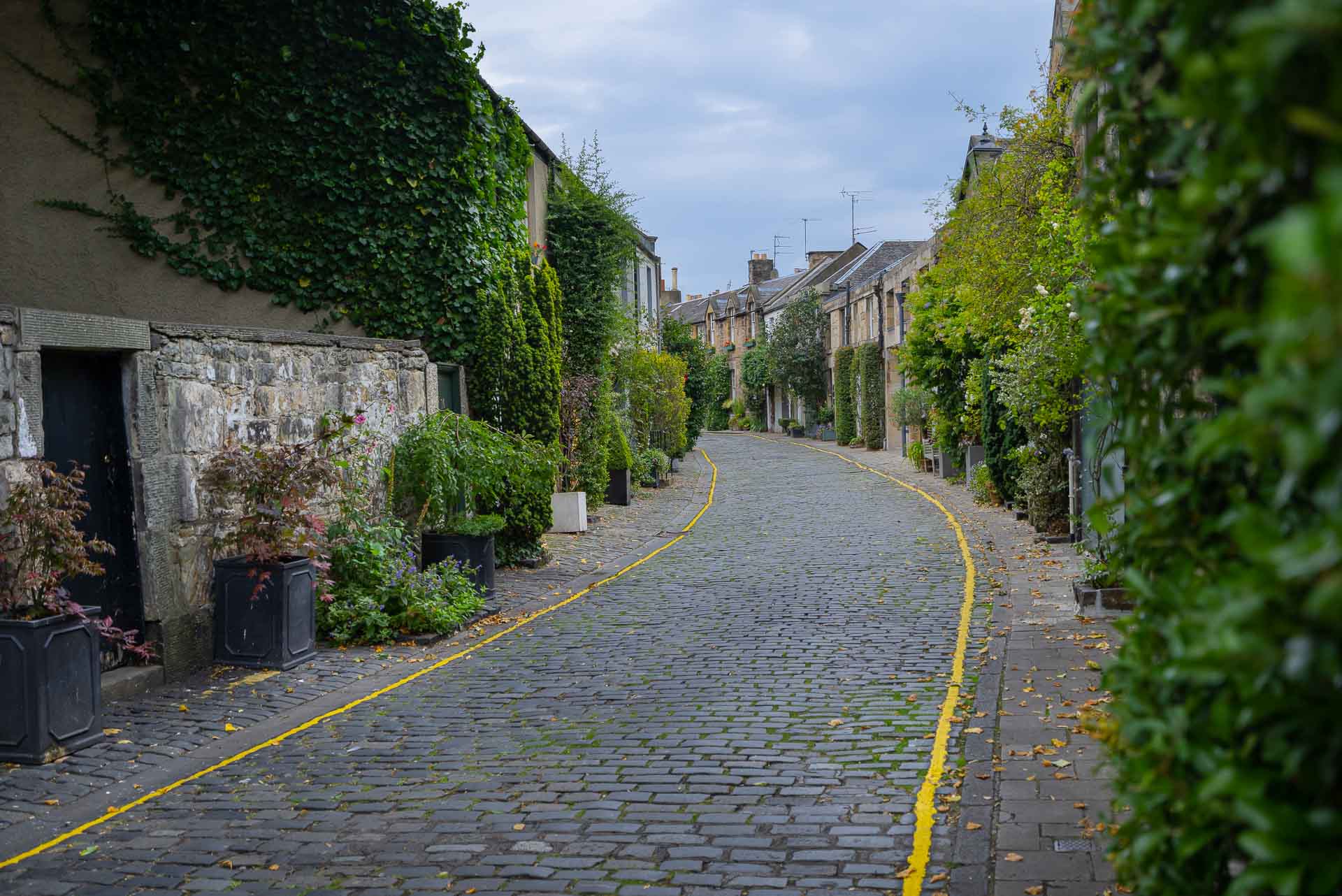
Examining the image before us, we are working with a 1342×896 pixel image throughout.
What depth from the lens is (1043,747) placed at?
19.1 ft

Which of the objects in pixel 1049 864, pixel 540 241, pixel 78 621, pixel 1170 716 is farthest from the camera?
pixel 540 241

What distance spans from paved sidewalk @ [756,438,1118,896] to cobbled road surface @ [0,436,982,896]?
351 millimetres

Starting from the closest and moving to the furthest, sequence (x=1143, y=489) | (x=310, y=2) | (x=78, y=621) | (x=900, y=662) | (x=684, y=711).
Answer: (x=1143, y=489) < (x=78, y=621) < (x=684, y=711) < (x=900, y=662) < (x=310, y=2)

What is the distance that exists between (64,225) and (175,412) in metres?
5.08

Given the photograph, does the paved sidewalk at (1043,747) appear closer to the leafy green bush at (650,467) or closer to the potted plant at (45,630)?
the potted plant at (45,630)

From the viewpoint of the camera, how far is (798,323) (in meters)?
47.1

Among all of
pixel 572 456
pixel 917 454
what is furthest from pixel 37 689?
pixel 917 454

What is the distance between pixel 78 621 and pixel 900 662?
215 inches

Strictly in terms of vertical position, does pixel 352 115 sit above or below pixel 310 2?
below

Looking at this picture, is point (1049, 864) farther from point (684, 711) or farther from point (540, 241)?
point (540, 241)

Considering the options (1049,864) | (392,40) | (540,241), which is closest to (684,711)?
(1049,864)

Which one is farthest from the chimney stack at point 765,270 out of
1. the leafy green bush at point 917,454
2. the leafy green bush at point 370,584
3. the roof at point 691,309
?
the leafy green bush at point 370,584

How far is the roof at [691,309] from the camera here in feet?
247

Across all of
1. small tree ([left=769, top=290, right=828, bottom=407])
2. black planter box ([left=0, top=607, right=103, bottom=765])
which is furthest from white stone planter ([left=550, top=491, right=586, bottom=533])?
small tree ([left=769, top=290, right=828, bottom=407])
